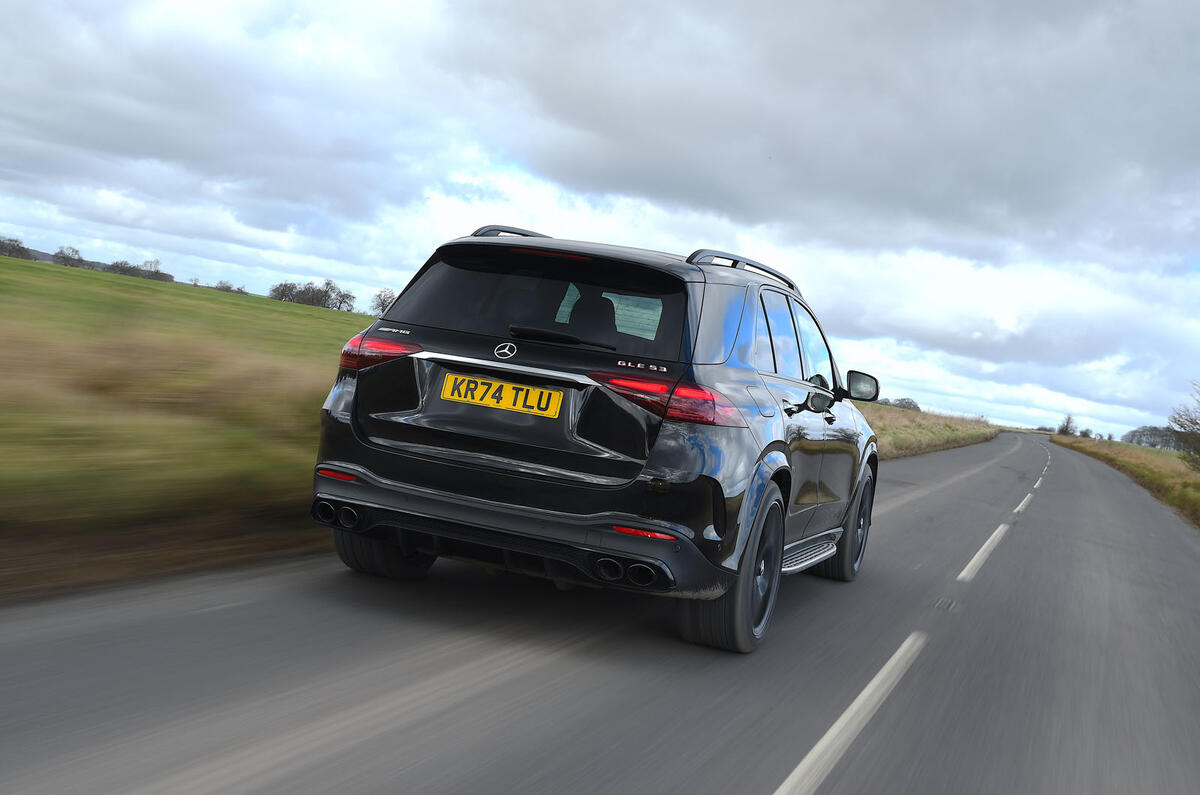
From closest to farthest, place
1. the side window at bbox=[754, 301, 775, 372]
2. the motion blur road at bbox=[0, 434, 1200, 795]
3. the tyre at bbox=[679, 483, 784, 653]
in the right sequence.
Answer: the motion blur road at bbox=[0, 434, 1200, 795]
the tyre at bbox=[679, 483, 784, 653]
the side window at bbox=[754, 301, 775, 372]

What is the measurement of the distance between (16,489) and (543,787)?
3.06 m

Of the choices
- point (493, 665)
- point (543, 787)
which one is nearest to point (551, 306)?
point (493, 665)

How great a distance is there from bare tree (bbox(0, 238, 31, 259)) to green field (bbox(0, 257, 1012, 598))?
78.5 feet

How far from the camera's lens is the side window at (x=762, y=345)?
4.99 metres

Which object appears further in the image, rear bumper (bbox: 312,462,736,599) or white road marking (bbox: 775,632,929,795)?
rear bumper (bbox: 312,462,736,599)

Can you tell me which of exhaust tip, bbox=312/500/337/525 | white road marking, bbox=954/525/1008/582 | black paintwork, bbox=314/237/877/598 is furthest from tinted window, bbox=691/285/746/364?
white road marking, bbox=954/525/1008/582

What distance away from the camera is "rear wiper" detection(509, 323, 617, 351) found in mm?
4254

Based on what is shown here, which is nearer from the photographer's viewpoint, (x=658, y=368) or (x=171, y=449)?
(x=658, y=368)

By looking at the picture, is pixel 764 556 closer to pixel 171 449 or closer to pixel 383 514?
pixel 383 514

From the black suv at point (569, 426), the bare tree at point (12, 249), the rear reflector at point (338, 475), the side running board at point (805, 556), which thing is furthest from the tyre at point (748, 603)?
the bare tree at point (12, 249)

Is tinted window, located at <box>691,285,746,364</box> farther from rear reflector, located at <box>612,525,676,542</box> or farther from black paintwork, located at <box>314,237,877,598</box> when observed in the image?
rear reflector, located at <box>612,525,676,542</box>

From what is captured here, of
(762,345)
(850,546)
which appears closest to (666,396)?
(762,345)

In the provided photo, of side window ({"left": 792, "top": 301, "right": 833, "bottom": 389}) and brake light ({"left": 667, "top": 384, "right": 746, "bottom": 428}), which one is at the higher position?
side window ({"left": 792, "top": 301, "right": 833, "bottom": 389})

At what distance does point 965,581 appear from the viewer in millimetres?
8281
